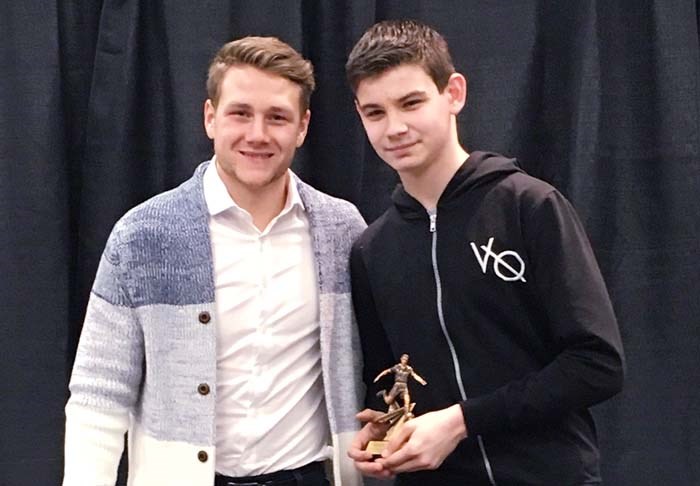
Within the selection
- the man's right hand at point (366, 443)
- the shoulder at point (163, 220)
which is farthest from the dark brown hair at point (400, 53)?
the man's right hand at point (366, 443)

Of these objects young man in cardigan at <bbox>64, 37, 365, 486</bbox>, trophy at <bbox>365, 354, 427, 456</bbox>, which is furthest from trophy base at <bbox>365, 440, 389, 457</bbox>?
young man in cardigan at <bbox>64, 37, 365, 486</bbox>

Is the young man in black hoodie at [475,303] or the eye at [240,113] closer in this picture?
the young man in black hoodie at [475,303]

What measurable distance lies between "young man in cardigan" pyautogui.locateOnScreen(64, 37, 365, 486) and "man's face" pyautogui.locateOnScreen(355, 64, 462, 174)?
0.17 metres

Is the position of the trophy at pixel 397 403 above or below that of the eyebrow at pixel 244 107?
below

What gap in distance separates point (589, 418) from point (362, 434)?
377 mm

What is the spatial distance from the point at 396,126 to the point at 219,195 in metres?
0.34

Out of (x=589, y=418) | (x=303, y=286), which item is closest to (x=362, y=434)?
(x=303, y=286)

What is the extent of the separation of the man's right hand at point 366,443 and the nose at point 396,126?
1.56 feet

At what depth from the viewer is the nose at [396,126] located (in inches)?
58.1

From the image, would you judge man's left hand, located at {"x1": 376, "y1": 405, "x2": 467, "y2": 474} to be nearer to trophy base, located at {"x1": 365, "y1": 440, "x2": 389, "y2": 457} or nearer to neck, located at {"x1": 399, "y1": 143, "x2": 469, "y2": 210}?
trophy base, located at {"x1": 365, "y1": 440, "x2": 389, "y2": 457}

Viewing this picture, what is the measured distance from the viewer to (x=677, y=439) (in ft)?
7.44

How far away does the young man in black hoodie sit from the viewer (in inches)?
55.2

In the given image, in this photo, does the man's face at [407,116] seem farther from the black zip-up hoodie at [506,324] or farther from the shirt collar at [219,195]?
the shirt collar at [219,195]

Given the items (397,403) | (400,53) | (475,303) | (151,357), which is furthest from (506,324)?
(151,357)
